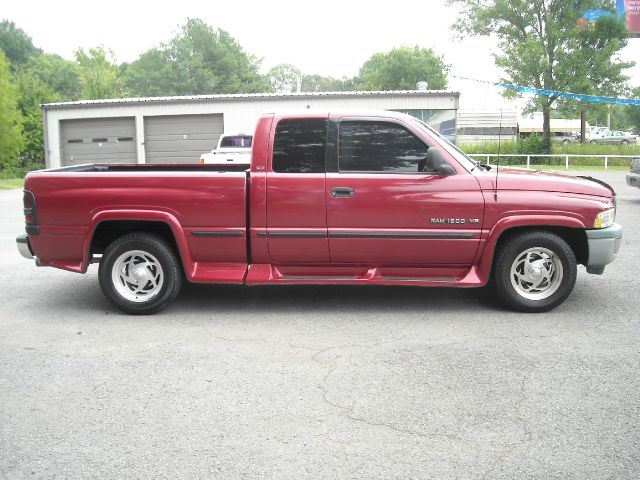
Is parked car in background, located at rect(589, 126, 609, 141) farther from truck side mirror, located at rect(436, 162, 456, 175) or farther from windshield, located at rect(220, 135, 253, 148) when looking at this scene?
truck side mirror, located at rect(436, 162, 456, 175)

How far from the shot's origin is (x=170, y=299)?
5832mm

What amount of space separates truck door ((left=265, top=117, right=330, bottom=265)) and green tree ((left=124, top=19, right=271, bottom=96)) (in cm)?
6801

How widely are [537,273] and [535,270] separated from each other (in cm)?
4

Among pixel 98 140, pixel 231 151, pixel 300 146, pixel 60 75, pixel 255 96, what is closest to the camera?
pixel 300 146

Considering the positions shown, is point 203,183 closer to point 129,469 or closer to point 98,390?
point 98,390

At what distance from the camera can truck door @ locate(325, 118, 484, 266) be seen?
18.3ft

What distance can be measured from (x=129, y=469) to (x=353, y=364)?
6.02 feet

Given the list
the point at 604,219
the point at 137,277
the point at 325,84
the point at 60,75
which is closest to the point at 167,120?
the point at 137,277

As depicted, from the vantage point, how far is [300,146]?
19.0ft

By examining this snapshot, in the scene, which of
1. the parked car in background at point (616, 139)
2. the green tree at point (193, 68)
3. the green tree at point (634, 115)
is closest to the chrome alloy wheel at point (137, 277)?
the parked car in background at point (616, 139)

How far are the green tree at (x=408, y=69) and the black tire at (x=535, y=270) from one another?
79293mm

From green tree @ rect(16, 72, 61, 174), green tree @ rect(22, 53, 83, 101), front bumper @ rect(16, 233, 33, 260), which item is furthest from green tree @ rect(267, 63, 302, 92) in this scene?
front bumper @ rect(16, 233, 33, 260)

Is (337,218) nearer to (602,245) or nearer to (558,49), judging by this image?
(602,245)

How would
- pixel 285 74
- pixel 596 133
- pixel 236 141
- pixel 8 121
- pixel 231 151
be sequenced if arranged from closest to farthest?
pixel 231 151 → pixel 236 141 → pixel 8 121 → pixel 596 133 → pixel 285 74
